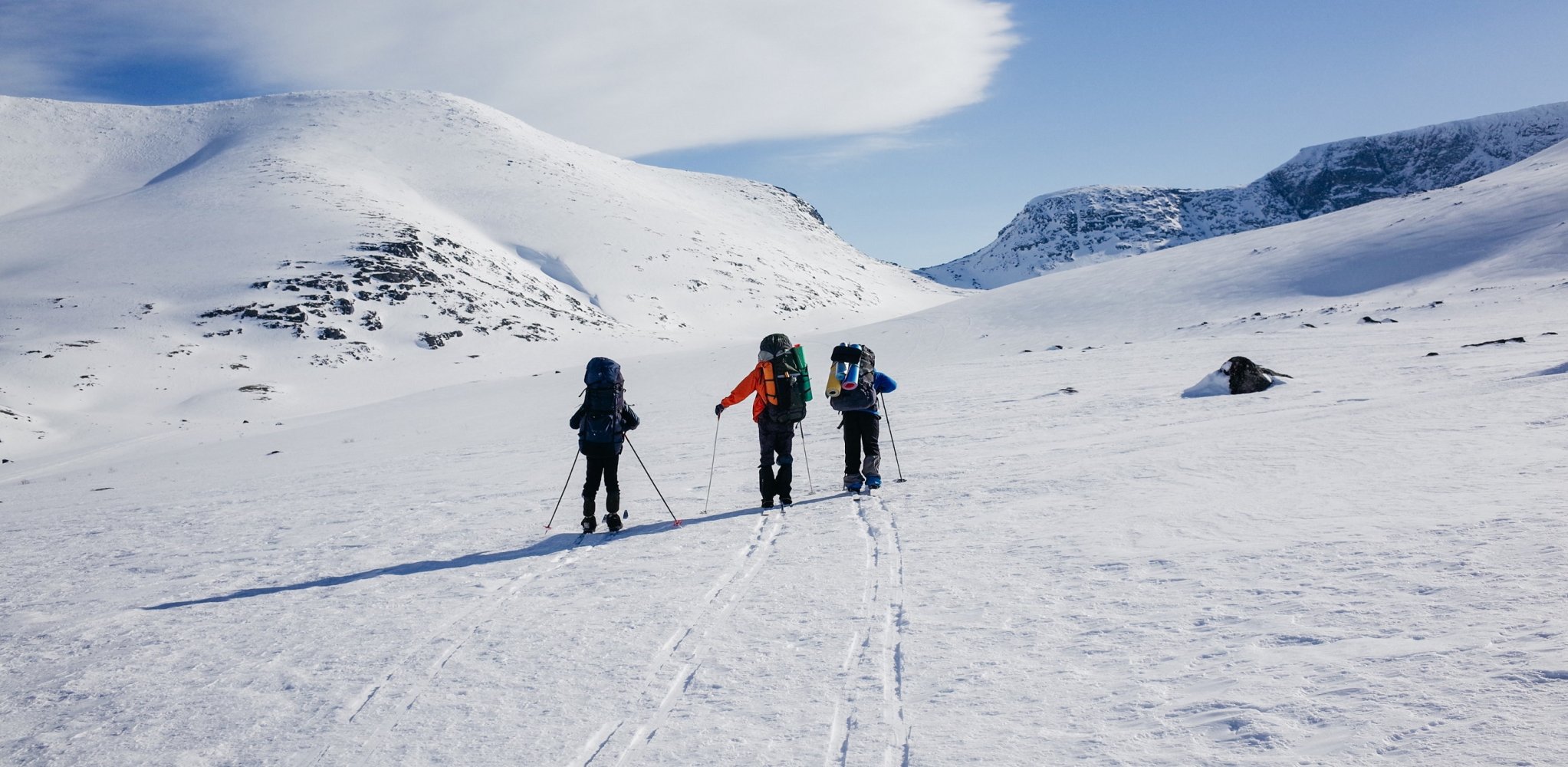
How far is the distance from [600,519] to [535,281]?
71115 millimetres

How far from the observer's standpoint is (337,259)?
61.2m

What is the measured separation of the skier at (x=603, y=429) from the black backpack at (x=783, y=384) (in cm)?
175

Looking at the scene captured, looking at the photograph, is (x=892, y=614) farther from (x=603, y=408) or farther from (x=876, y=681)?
(x=603, y=408)

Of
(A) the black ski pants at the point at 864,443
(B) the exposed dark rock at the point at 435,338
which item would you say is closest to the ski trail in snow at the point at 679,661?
(A) the black ski pants at the point at 864,443

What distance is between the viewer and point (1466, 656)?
12.7 feet

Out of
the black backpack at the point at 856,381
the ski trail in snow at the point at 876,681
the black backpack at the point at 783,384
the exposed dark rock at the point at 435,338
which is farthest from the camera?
the exposed dark rock at the point at 435,338

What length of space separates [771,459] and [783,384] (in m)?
1.03

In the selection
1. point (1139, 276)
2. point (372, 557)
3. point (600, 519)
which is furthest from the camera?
point (1139, 276)

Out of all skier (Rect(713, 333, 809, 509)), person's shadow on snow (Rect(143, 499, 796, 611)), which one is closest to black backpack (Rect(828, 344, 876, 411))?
skier (Rect(713, 333, 809, 509))

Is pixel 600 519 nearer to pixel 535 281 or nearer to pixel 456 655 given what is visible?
pixel 456 655

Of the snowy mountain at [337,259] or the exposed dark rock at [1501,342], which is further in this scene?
the snowy mountain at [337,259]

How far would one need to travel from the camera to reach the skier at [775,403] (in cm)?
985

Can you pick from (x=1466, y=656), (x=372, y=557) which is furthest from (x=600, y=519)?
(x=1466, y=656)

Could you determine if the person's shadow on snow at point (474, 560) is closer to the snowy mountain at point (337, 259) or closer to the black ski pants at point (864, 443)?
the black ski pants at point (864, 443)
